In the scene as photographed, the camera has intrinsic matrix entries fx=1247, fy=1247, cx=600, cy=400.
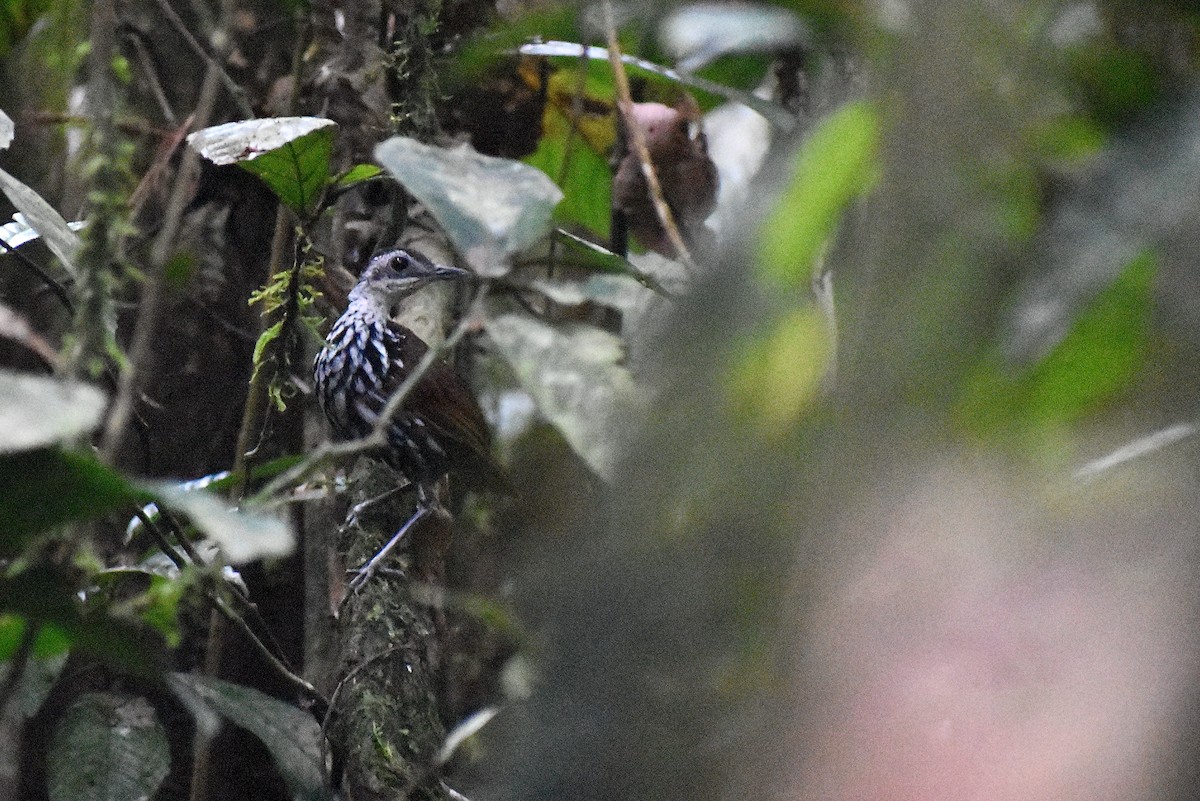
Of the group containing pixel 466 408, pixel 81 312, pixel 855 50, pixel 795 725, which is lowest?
pixel 466 408

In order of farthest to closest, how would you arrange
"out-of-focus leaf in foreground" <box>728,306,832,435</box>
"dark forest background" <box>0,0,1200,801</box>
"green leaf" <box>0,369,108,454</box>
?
1. "green leaf" <box>0,369,108,454</box>
2. "out-of-focus leaf in foreground" <box>728,306,832,435</box>
3. "dark forest background" <box>0,0,1200,801</box>

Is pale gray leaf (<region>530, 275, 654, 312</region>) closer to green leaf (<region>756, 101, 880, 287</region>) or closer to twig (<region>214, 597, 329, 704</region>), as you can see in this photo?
green leaf (<region>756, 101, 880, 287</region>)

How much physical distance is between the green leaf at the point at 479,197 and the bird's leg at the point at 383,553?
1.28m

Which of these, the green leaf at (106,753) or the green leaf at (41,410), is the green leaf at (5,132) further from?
the green leaf at (41,410)

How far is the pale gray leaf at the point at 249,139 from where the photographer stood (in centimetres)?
206

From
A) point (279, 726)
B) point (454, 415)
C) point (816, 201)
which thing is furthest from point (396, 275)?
point (816, 201)

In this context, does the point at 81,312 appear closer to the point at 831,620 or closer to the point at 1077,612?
the point at 831,620

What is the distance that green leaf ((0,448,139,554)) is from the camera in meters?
1.25

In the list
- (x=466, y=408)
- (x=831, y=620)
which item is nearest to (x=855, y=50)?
(x=831, y=620)

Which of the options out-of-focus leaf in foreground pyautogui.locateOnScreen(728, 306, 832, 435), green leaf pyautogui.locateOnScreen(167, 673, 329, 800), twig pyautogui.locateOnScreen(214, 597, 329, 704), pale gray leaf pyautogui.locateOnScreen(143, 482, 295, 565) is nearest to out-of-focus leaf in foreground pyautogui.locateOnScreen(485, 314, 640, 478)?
out-of-focus leaf in foreground pyautogui.locateOnScreen(728, 306, 832, 435)

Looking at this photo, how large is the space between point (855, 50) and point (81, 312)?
3.02 feet

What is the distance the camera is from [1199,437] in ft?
2.61

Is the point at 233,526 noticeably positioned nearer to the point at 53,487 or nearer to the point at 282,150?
the point at 53,487

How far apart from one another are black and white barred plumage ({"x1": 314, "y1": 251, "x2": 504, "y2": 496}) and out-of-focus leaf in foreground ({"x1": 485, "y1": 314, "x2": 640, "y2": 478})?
148 cm
